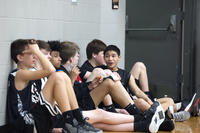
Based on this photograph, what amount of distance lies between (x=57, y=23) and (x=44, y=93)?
1.20m

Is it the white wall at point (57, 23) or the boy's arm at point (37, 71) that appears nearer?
the boy's arm at point (37, 71)

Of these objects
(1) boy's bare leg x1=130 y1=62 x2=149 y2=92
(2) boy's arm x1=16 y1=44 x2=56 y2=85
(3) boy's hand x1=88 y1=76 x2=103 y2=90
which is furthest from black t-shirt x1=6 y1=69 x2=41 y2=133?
(1) boy's bare leg x1=130 y1=62 x2=149 y2=92

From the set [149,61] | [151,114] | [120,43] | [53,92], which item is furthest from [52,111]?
[149,61]

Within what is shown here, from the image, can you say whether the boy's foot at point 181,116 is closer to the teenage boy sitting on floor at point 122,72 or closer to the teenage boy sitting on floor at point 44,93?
the teenage boy sitting on floor at point 122,72

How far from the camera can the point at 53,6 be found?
430 cm

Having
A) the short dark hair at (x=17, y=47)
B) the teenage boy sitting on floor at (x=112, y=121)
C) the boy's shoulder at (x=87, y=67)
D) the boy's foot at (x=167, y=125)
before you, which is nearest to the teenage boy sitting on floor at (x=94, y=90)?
the teenage boy sitting on floor at (x=112, y=121)

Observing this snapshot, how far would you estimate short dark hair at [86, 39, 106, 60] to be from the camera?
4.57 m

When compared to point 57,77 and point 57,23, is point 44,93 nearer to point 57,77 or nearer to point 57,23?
point 57,77

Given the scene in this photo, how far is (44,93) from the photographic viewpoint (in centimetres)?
342

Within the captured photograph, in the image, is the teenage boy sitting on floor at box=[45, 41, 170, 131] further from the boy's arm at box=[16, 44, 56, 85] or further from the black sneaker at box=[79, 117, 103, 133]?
the boy's arm at box=[16, 44, 56, 85]

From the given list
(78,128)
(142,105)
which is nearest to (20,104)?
(78,128)

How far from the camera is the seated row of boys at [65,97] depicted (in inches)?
135

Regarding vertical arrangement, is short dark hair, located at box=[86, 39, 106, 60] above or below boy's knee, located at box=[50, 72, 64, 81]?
above

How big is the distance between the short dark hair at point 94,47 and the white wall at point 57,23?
0.16 meters
